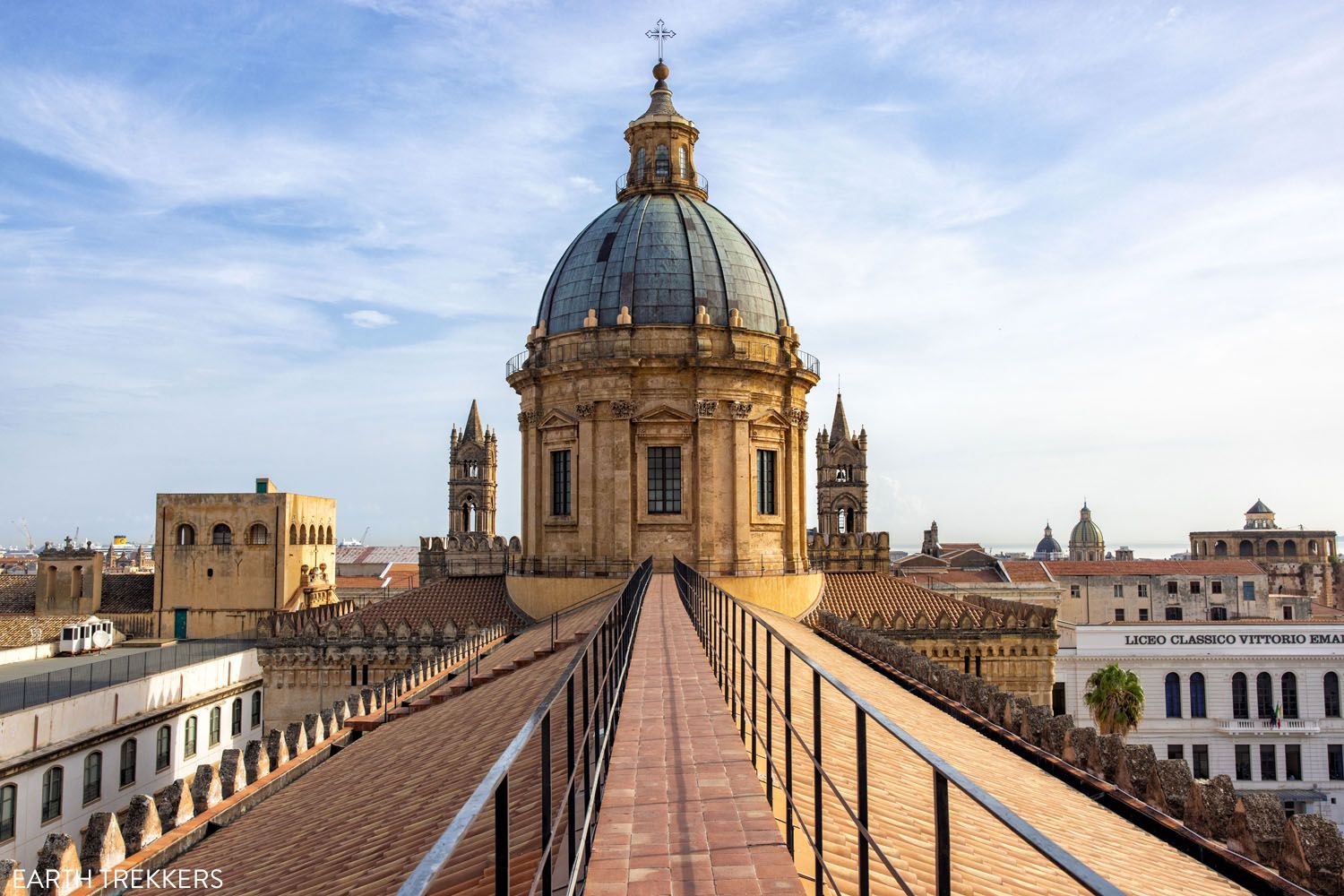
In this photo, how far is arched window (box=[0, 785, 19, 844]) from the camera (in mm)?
22091

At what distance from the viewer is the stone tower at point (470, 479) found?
5556cm

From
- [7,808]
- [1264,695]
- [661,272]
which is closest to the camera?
[7,808]

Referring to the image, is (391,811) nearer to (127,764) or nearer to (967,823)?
Answer: (967,823)

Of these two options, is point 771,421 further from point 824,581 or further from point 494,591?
point 494,591

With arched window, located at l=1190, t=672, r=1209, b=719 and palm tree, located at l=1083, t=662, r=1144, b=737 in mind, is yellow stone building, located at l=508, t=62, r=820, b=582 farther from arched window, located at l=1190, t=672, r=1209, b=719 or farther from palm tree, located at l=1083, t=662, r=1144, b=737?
arched window, located at l=1190, t=672, r=1209, b=719

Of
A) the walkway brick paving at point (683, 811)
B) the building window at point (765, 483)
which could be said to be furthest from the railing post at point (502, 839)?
the building window at point (765, 483)

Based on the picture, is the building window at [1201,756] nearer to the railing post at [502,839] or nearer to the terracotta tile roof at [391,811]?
the terracotta tile roof at [391,811]

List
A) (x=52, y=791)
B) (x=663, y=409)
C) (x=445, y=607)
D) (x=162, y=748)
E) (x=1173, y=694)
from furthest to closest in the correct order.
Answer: (x=1173, y=694)
(x=445, y=607)
(x=162, y=748)
(x=663, y=409)
(x=52, y=791)

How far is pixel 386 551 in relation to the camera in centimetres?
12312

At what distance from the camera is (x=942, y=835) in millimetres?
2848

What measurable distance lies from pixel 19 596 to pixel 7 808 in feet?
109

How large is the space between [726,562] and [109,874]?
820 inches

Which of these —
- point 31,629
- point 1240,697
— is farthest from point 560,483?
point 1240,697

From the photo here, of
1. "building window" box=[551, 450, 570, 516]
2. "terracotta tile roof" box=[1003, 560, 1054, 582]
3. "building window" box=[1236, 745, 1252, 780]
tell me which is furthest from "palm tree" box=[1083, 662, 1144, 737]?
"terracotta tile roof" box=[1003, 560, 1054, 582]
